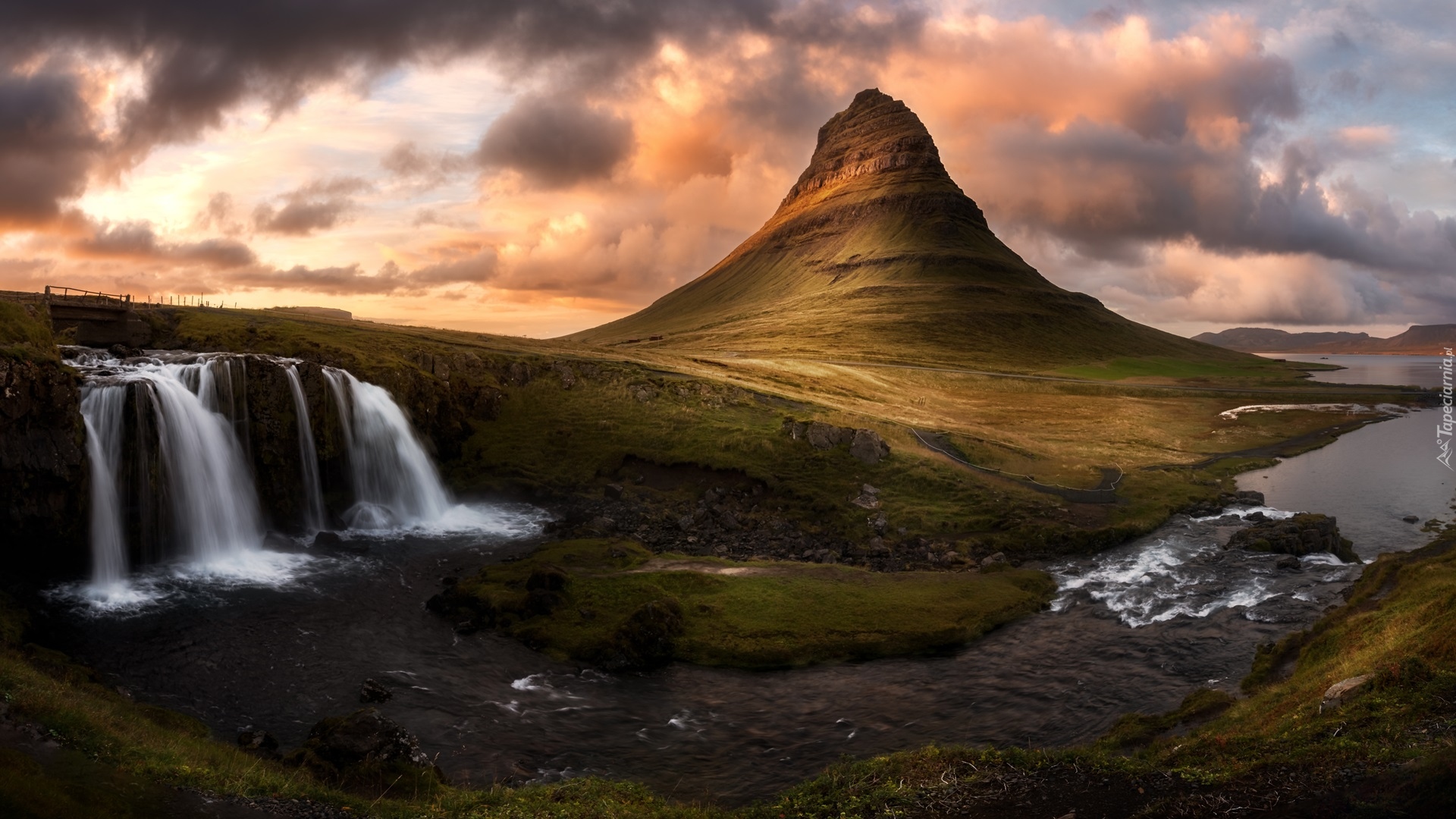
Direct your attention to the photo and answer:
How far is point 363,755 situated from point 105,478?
28.2m

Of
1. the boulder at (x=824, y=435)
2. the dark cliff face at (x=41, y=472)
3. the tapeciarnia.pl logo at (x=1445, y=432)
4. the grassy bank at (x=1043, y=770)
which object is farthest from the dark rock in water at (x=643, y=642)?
the tapeciarnia.pl logo at (x=1445, y=432)

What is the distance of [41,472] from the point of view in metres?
35.7

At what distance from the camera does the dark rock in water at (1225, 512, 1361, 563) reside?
1777 inches

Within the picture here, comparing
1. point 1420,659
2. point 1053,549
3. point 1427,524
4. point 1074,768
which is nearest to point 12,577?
point 1074,768

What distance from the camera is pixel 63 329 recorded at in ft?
199

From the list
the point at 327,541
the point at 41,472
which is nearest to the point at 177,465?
the point at 41,472

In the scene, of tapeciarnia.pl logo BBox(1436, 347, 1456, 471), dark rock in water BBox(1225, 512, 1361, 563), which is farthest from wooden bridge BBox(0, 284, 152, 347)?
tapeciarnia.pl logo BBox(1436, 347, 1456, 471)

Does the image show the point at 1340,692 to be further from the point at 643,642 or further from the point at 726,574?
the point at 726,574

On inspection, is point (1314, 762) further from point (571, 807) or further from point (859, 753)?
point (571, 807)

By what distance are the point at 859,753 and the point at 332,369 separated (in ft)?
156

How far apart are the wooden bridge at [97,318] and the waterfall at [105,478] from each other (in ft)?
90.3

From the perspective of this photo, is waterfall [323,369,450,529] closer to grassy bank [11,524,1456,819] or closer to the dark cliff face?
the dark cliff face

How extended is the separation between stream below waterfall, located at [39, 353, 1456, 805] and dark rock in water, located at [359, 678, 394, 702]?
374mm

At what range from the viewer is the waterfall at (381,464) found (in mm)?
52906
